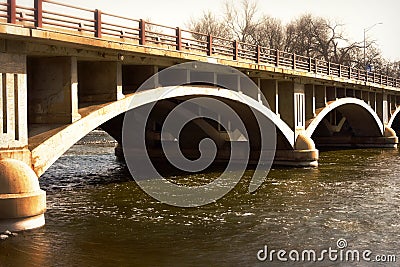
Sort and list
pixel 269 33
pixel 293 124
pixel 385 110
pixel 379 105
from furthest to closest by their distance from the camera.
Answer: pixel 269 33 < pixel 385 110 < pixel 379 105 < pixel 293 124

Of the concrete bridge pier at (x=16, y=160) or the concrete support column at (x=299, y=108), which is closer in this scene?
the concrete bridge pier at (x=16, y=160)

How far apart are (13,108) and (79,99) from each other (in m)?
3.94

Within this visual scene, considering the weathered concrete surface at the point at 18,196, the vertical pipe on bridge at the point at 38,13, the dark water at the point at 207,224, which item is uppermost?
the vertical pipe on bridge at the point at 38,13

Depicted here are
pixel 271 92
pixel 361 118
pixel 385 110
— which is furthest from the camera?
pixel 385 110

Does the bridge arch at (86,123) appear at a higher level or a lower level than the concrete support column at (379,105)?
lower

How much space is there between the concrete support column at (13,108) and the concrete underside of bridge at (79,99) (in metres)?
0.02

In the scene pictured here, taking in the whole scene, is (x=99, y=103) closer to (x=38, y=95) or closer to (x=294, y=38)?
(x=38, y=95)

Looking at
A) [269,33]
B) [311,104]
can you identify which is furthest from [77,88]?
[269,33]

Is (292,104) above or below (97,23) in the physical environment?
below

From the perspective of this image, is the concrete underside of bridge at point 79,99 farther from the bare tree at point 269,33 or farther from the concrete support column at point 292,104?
the bare tree at point 269,33

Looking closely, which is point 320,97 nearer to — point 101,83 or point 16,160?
point 101,83

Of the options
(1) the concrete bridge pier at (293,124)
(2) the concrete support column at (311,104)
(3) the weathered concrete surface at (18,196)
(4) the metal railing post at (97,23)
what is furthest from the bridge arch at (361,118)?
(3) the weathered concrete surface at (18,196)

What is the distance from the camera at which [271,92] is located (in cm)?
2914

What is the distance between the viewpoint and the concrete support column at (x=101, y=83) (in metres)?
18.0
